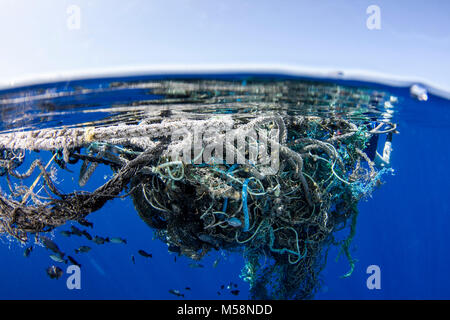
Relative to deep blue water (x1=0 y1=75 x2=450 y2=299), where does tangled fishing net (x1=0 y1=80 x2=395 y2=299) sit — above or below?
above

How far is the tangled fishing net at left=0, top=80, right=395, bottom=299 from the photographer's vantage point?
4484 millimetres

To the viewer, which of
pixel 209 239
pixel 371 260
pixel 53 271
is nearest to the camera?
pixel 209 239

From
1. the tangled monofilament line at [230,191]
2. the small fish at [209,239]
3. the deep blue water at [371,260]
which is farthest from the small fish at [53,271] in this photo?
the deep blue water at [371,260]

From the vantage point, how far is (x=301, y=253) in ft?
18.0

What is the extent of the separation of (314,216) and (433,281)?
3733 centimetres

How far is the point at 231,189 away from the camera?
442cm

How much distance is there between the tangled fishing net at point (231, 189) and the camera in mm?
4484

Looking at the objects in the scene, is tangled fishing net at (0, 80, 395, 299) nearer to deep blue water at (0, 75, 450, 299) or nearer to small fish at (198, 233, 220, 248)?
small fish at (198, 233, 220, 248)

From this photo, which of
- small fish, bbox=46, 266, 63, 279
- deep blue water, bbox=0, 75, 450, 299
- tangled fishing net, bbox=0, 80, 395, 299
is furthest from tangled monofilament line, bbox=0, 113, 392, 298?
deep blue water, bbox=0, 75, 450, 299

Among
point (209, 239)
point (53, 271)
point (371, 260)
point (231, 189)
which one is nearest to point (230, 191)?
point (231, 189)

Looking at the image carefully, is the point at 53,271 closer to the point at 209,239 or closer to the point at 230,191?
the point at 209,239

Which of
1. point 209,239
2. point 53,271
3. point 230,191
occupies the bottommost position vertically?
point 53,271

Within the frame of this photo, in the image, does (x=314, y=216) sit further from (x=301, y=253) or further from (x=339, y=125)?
(x=339, y=125)

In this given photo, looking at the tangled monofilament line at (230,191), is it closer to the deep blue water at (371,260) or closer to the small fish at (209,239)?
the small fish at (209,239)
